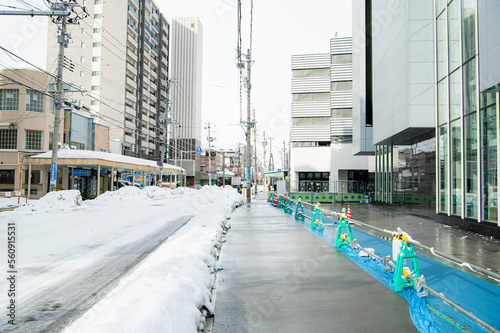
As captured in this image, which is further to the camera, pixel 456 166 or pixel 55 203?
pixel 55 203

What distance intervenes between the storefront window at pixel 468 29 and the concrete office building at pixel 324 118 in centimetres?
2506

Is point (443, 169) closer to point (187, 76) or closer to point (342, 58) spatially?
point (342, 58)

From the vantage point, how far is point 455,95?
1298 cm

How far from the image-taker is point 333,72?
38.8 meters

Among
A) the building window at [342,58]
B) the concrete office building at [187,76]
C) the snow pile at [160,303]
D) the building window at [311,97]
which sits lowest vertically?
the snow pile at [160,303]

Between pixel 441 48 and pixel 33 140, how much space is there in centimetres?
3324

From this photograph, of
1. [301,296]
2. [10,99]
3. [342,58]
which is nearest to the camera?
[301,296]

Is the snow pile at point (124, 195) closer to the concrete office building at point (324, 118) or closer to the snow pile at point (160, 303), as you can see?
the concrete office building at point (324, 118)

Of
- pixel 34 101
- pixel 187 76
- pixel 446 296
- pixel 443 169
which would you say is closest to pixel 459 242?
pixel 443 169

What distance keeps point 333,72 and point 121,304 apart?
130 feet

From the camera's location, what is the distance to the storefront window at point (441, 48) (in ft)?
45.2

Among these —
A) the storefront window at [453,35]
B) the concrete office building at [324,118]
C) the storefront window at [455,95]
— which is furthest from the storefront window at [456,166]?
the concrete office building at [324,118]

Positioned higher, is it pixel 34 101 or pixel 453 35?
pixel 34 101

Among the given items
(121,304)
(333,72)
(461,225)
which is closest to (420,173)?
(461,225)
